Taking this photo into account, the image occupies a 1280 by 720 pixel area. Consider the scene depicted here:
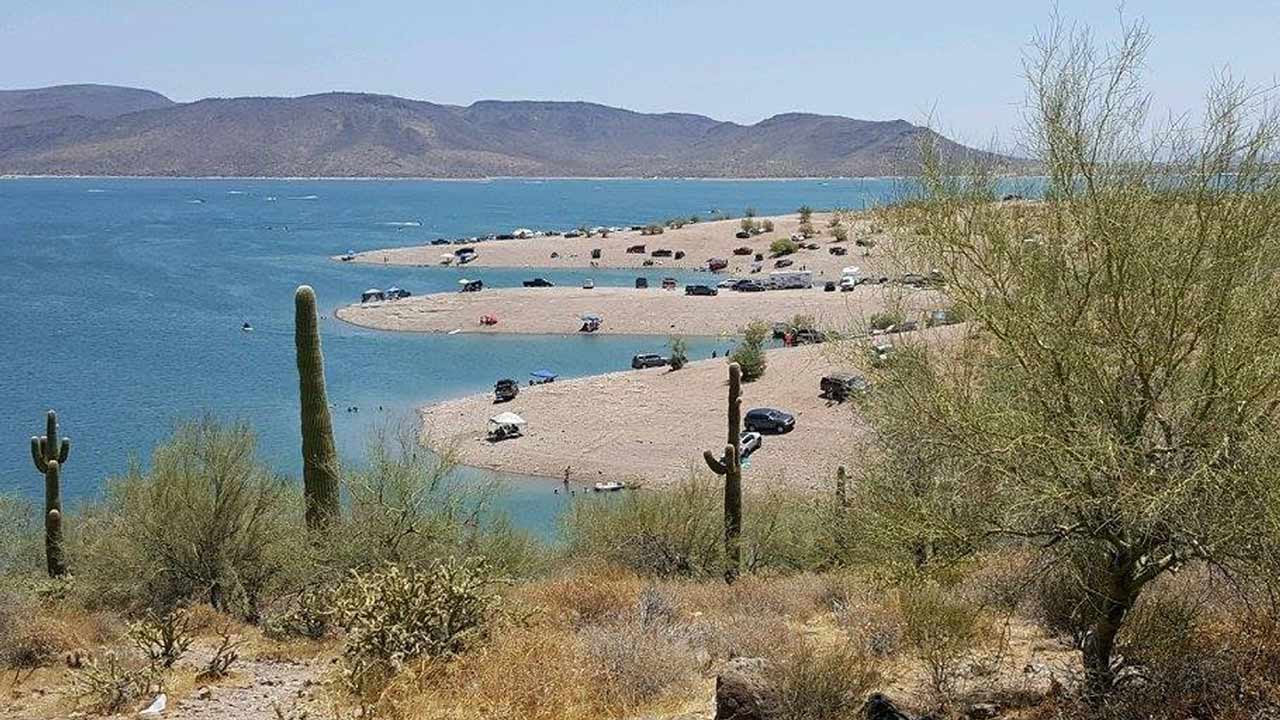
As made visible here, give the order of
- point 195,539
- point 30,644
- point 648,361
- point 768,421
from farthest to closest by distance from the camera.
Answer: point 648,361, point 768,421, point 195,539, point 30,644

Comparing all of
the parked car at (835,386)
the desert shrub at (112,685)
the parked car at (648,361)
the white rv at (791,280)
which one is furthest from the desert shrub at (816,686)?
the white rv at (791,280)

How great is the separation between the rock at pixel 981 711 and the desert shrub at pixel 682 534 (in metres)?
11.2

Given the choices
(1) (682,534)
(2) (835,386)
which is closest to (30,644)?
(1) (682,534)

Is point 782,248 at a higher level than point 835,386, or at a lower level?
higher

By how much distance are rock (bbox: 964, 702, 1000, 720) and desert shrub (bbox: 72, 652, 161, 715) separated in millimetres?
8275

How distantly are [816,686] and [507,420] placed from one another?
3421 centimetres

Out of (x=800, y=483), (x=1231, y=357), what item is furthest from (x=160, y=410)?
(x=1231, y=357)

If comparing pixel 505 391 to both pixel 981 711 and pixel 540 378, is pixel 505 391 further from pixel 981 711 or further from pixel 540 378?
pixel 981 711

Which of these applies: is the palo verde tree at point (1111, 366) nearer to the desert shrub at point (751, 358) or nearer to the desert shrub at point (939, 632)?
the desert shrub at point (939, 632)

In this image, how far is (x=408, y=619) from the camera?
38.2 ft

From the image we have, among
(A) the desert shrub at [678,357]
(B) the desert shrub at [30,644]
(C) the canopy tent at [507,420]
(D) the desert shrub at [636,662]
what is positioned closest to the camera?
(D) the desert shrub at [636,662]

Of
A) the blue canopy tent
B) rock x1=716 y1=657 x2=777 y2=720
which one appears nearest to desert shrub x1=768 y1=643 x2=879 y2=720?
rock x1=716 y1=657 x2=777 y2=720

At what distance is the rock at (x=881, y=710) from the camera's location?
9.62 meters

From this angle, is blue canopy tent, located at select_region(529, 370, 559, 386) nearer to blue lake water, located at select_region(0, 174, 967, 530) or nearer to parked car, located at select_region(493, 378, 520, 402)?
blue lake water, located at select_region(0, 174, 967, 530)
